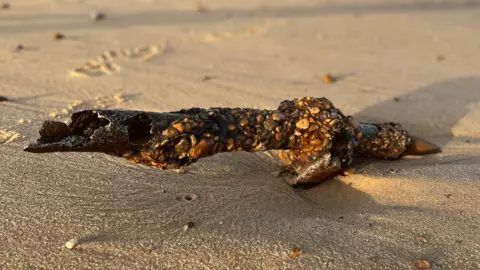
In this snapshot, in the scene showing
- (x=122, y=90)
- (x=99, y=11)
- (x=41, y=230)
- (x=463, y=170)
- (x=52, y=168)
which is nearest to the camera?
(x=41, y=230)

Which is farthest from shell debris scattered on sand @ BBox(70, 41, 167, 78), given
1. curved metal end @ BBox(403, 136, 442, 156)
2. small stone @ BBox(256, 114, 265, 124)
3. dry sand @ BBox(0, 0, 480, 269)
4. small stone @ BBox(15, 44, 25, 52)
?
curved metal end @ BBox(403, 136, 442, 156)

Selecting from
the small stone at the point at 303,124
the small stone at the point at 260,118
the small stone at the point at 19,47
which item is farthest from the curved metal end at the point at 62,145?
the small stone at the point at 19,47

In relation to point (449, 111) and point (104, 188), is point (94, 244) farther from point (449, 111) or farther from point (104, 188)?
point (449, 111)

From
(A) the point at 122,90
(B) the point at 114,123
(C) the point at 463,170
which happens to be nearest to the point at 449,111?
(C) the point at 463,170

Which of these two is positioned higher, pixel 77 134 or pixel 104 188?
pixel 77 134

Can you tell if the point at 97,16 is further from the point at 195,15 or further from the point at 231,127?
the point at 231,127

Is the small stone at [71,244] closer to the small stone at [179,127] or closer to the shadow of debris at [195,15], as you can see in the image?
the small stone at [179,127]
